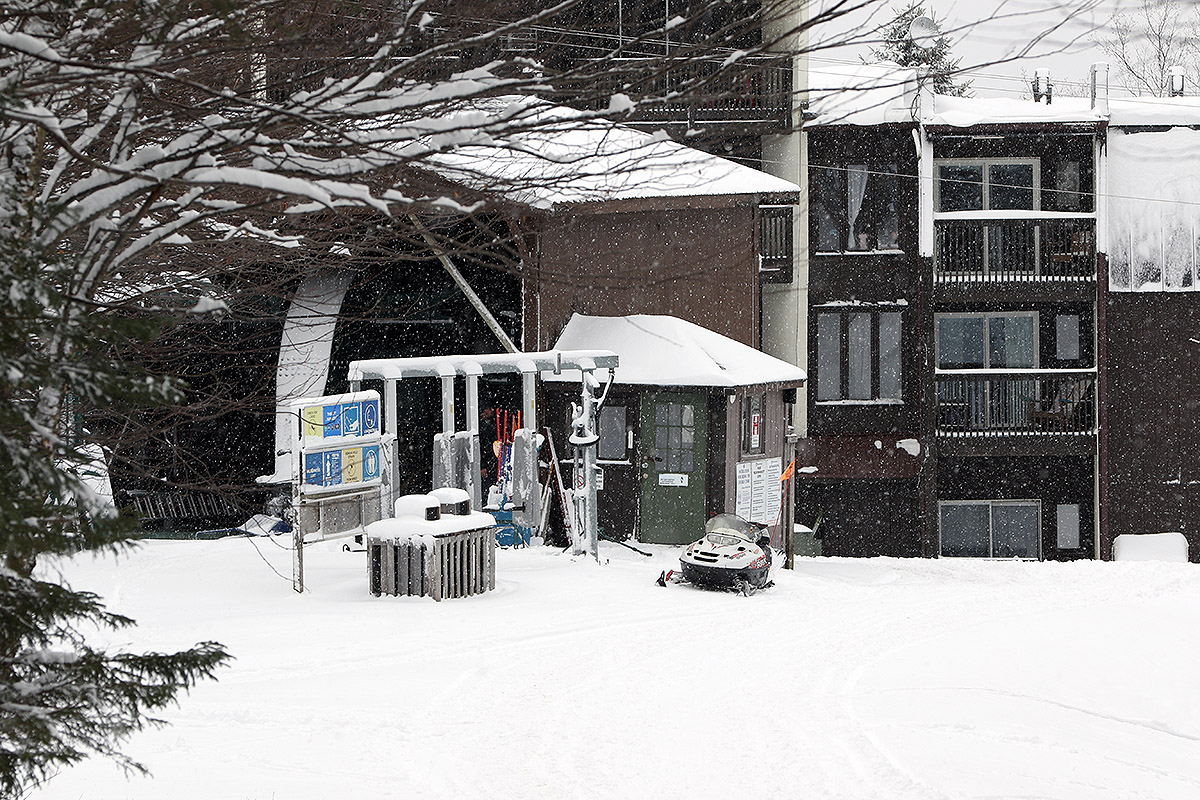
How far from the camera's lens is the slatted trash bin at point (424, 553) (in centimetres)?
1323

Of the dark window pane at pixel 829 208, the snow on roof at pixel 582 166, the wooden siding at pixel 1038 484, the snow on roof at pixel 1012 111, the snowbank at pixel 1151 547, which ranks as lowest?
the snowbank at pixel 1151 547

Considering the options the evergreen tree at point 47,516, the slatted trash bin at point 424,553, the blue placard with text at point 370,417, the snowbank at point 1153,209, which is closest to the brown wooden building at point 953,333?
the snowbank at point 1153,209

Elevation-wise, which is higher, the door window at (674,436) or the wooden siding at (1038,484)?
the door window at (674,436)

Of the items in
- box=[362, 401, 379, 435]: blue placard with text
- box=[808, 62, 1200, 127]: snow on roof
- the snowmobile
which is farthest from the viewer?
box=[808, 62, 1200, 127]: snow on roof

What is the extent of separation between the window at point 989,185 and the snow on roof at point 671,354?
755 centimetres

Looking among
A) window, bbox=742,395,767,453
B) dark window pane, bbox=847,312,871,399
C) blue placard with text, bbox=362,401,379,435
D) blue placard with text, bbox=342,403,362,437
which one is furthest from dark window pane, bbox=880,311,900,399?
blue placard with text, bbox=342,403,362,437

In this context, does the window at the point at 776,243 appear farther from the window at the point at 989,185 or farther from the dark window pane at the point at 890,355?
the window at the point at 989,185

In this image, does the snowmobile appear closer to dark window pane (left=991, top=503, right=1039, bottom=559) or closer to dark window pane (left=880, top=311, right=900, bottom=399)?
dark window pane (left=880, top=311, right=900, bottom=399)

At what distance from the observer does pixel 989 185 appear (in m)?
26.2

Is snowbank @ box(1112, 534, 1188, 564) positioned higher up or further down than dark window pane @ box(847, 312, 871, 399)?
further down

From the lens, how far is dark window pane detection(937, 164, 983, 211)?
26.1 meters

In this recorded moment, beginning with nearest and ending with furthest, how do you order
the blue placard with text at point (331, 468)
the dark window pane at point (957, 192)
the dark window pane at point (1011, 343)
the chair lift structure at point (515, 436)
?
the blue placard with text at point (331, 468) < the chair lift structure at point (515, 436) < the dark window pane at point (957, 192) < the dark window pane at point (1011, 343)

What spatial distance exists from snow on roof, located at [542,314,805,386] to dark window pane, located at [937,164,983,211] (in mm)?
7379

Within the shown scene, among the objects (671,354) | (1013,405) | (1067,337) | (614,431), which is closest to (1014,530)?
(1013,405)
